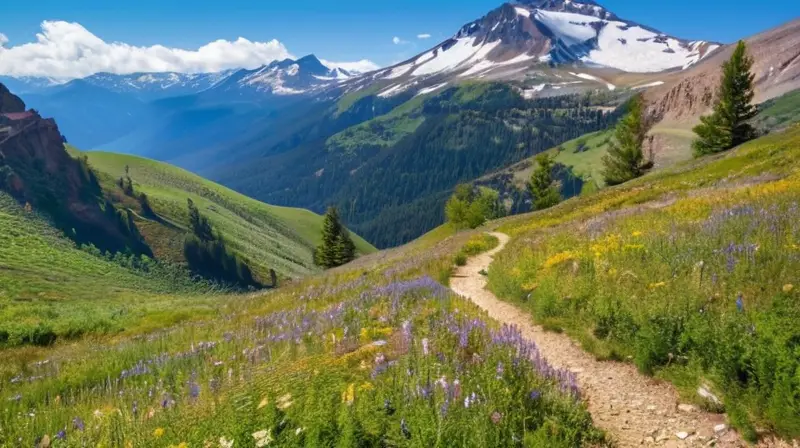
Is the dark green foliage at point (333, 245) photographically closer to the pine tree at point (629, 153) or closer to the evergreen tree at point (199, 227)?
the evergreen tree at point (199, 227)

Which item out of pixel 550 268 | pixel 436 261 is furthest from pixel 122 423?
pixel 436 261

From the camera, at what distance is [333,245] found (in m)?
74.6

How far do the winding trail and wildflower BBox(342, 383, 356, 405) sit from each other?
9.51ft

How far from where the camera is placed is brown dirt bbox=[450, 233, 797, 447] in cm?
529

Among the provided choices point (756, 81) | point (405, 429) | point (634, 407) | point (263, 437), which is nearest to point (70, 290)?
point (263, 437)

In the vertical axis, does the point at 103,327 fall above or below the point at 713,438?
below

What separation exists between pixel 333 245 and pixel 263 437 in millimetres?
70432

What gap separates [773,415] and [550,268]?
750 cm

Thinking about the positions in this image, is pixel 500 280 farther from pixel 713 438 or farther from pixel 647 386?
pixel 713 438

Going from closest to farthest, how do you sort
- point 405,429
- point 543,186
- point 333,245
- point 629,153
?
point 405,429, point 629,153, point 333,245, point 543,186

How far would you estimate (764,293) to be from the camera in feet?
22.6

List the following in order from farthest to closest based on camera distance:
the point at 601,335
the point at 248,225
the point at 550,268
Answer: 1. the point at 248,225
2. the point at 550,268
3. the point at 601,335

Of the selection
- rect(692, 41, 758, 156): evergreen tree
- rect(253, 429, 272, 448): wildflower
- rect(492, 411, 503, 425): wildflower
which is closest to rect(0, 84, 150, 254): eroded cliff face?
rect(253, 429, 272, 448): wildflower

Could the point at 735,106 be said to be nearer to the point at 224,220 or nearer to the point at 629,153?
the point at 629,153
